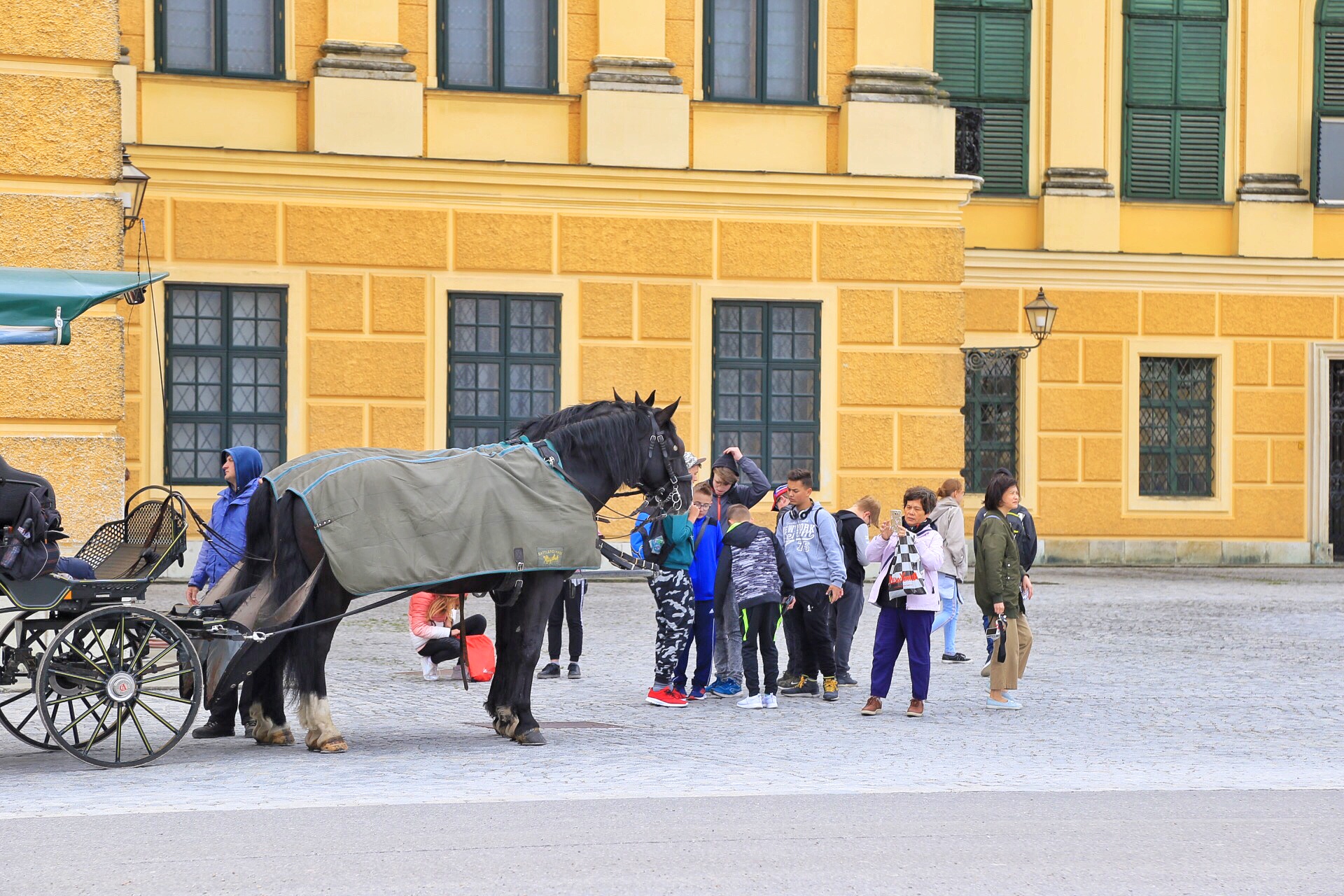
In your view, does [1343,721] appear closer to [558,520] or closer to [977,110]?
[558,520]

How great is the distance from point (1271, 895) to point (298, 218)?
15.3 meters

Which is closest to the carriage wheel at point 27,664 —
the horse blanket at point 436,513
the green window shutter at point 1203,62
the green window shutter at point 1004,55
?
the horse blanket at point 436,513

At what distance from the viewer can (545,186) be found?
66.2 feet

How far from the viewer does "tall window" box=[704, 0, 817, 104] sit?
21000 millimetres

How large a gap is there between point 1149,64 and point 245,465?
1792 centimetres

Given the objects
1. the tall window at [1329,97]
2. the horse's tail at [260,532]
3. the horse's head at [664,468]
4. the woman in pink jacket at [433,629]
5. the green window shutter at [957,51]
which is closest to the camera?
the horse's tail at [260,532]

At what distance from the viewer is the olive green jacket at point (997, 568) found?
11.8 m

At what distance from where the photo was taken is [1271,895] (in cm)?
618

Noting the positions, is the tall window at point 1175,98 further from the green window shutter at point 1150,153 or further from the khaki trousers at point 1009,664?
the khaki trousers at point 1009,664

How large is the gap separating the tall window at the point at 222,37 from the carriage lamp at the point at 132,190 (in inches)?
80.3

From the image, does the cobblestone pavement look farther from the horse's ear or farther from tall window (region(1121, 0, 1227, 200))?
tall window (region(1121, 0, 1227, 200))

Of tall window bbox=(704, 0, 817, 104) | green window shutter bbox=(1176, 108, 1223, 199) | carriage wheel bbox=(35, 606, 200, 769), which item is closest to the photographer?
carriage wheel bbox=(35, 606, 200, 769)

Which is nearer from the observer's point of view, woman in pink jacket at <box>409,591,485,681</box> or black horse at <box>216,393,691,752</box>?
black horse at <box>216,393,691,752</box>

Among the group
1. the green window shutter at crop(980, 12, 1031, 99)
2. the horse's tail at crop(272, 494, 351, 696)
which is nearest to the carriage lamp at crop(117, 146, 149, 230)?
the horse's tail at crop(272, 494, 351, 696)
